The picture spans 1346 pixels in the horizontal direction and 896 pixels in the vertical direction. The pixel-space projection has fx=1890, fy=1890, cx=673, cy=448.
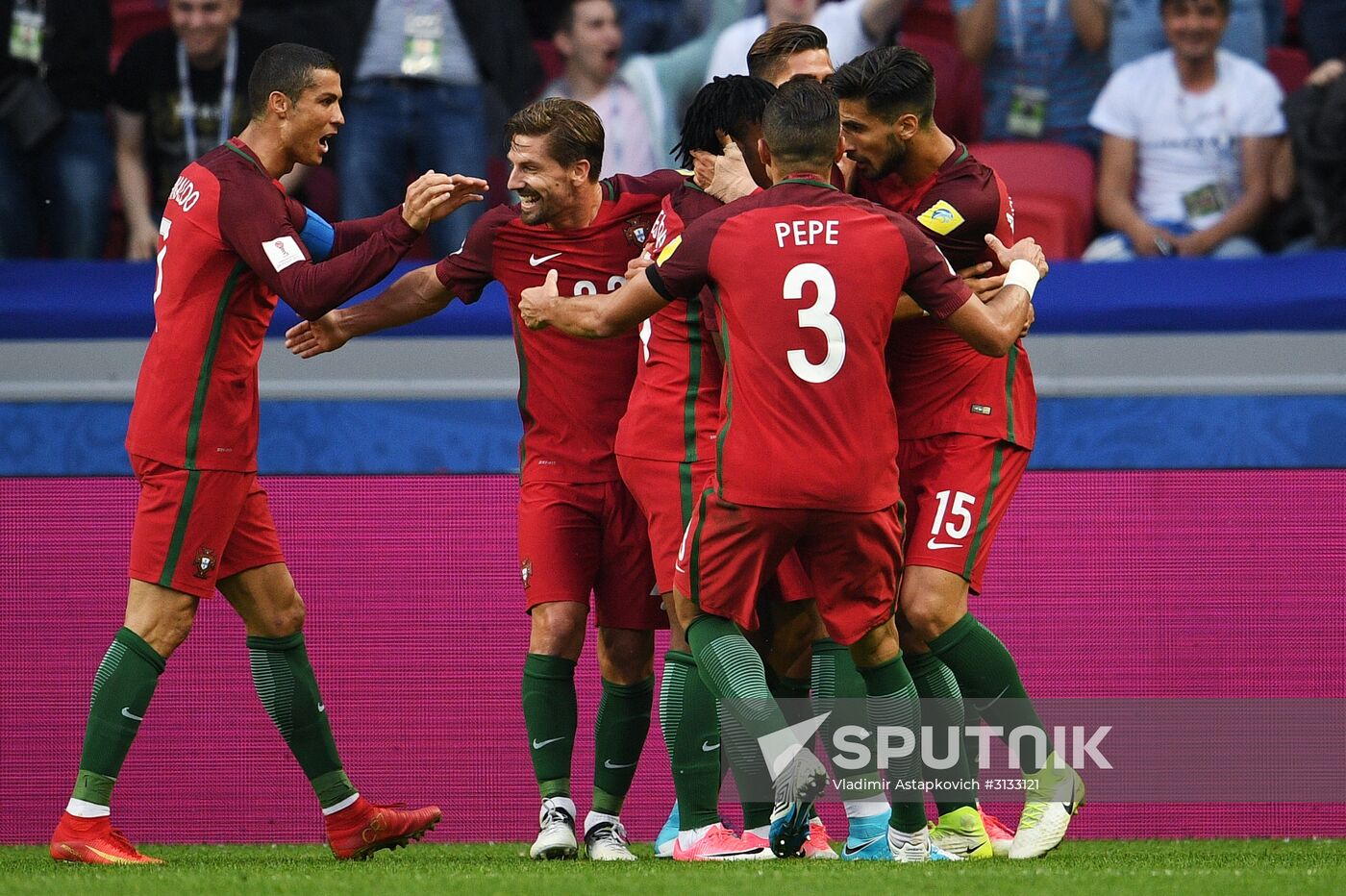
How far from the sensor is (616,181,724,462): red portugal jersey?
4930mm

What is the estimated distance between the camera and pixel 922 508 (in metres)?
4.94

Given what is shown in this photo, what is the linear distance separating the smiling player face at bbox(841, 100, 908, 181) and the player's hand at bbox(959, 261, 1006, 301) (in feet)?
1.12

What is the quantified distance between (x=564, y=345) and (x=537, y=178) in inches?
18.1

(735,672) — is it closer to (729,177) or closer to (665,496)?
(665,496)

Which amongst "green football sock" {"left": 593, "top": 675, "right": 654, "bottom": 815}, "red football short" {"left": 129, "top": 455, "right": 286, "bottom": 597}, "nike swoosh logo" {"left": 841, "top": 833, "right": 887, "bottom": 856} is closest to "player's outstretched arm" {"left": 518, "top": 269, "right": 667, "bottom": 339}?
"red football short" {"left": 129, "top": 455, "right": 286, "bottom": 597}

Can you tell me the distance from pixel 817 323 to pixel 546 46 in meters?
4.43

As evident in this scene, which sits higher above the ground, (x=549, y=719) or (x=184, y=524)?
(x=184, y=524)

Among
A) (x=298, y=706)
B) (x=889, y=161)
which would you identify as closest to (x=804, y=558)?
(x=889, y=161)

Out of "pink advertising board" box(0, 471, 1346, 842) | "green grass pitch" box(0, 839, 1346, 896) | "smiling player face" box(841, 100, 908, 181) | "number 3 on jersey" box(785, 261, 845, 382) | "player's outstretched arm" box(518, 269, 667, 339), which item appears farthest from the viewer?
"pink advertising board" box(0, 471, 1346, 842)

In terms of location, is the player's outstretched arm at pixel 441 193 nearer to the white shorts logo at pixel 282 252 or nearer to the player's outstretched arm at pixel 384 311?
the player's outstretched arm at pixel 384 311

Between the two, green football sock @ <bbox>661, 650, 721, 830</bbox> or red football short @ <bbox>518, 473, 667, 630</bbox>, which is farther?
red football short @ <bbox>518, 473, 667, 630</bbox>

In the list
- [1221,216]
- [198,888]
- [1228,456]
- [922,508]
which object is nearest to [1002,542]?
[1228,456]

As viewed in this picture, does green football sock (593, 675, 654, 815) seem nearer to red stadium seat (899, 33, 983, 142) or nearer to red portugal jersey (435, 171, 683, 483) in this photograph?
red portugal jersey (435, 171, 683, 483)

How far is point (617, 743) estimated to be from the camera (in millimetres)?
5227
